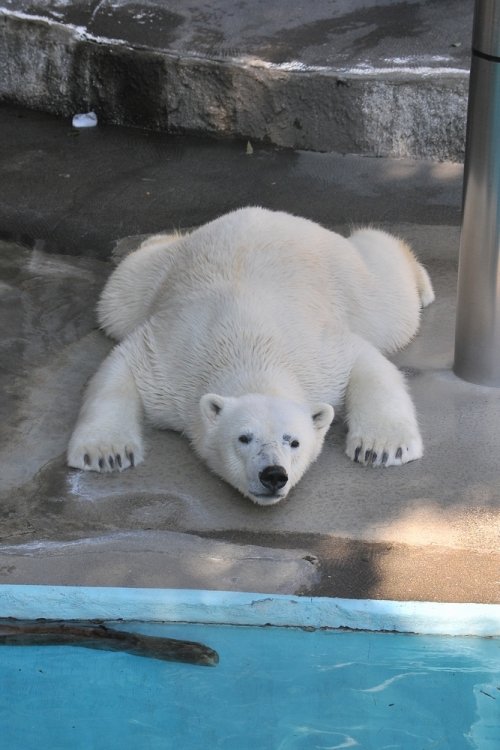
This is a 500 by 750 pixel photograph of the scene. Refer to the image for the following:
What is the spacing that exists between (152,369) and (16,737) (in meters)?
1.54

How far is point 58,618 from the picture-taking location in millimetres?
3129

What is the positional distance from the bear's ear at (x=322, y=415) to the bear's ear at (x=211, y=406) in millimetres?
290

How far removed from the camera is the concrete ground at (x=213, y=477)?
3.30 meters

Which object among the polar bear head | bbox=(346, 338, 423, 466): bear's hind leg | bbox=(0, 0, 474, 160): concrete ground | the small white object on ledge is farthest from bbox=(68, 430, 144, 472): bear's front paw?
the small white object on ledge

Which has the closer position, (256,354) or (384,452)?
(384,452)

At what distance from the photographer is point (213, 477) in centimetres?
383

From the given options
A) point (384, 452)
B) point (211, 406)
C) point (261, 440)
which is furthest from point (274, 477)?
point (384, 452)

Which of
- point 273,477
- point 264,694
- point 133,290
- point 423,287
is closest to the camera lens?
point 264,694

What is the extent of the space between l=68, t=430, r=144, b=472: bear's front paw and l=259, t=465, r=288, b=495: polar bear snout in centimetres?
59

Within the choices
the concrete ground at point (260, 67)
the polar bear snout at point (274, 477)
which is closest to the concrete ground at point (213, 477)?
the polar bear snout at point (274, 477)

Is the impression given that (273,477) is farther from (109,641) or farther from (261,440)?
(109,641)

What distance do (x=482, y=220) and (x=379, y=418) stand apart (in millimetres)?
787

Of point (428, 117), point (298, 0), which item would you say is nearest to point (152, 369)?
point (428, 117)

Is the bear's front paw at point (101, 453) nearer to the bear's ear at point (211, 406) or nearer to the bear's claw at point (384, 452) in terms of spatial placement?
the bear's ear at point (211, 406)
